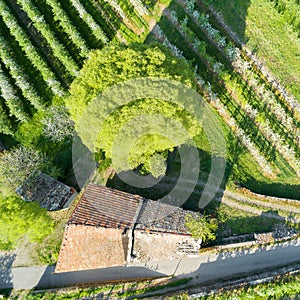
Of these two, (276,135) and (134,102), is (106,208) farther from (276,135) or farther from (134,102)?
(276,135)

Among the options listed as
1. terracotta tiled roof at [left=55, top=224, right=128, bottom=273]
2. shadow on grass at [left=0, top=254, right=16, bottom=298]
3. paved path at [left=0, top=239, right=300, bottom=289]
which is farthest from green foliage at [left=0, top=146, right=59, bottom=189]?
paved path at [left=0, top=239, right=300, bottom=289]

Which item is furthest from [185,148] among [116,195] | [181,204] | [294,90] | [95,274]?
[95,274]

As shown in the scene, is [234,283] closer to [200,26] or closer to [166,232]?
[166,232]

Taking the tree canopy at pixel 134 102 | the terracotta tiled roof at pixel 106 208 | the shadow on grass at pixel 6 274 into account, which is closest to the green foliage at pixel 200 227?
the terracotta tiled roof at pixel 106 208

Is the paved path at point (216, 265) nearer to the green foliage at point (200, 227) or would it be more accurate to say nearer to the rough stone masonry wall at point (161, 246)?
the rough stone masonry wall at point (161, 246)

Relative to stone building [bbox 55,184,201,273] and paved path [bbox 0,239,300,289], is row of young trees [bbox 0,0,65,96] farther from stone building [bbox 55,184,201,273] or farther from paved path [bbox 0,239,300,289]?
paved path [bbox 0,239,300,289]
